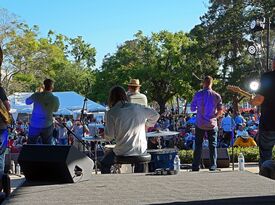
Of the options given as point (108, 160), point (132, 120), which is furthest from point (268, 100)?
point (108, 160)

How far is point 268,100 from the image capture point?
5.64 metres

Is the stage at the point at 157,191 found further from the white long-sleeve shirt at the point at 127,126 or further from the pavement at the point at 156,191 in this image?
the white long-sleeve shirt at the point at 127,126

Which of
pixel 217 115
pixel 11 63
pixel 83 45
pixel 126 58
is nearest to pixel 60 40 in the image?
pixel 83 45

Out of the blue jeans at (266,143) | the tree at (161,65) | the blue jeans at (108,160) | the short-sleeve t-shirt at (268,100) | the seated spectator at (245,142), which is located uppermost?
the tree at (161,65)

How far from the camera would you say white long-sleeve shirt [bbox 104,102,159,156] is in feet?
18.7

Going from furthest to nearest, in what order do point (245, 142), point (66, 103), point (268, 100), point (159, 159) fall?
point (66, 103) < point (245, 142) < point (159, 159) < point (268, 100)

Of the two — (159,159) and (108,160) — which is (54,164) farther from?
(159,159)

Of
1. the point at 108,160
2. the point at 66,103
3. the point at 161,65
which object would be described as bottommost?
the point at 108,160

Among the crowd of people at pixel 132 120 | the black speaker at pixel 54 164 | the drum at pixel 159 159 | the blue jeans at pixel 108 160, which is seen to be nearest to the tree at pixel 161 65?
the crowd of people at pixel 132 120

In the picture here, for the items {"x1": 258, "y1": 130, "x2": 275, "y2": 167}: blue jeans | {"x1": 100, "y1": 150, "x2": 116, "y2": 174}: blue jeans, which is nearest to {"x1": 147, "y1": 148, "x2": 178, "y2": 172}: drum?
{"x1": 100, "y1": 150, "x2": 116, "y2": 174}: blue jeans

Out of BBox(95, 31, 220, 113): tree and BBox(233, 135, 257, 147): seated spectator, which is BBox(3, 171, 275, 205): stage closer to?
BBox(233, 135, 257, 147): seated spectator

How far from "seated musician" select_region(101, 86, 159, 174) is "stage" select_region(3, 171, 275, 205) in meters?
1.61

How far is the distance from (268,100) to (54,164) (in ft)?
9.45

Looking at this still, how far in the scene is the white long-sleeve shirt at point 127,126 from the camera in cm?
570
